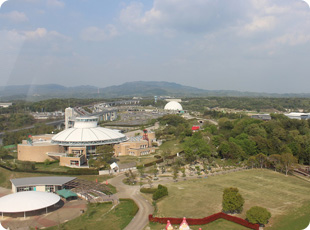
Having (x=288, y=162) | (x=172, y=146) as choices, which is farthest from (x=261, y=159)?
(x=172, y=146)

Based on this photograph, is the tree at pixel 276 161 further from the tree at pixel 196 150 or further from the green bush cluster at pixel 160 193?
the green bush cluster at pixel 160 193

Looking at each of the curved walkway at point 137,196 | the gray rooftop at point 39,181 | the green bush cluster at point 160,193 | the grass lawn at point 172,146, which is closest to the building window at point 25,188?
the gray rooftop at point 39,181

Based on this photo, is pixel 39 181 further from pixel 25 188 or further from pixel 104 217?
pixel 104 217

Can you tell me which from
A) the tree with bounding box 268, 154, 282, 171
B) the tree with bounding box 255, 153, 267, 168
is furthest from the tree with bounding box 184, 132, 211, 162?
the tree with bounding box 268, 154, 282, 171

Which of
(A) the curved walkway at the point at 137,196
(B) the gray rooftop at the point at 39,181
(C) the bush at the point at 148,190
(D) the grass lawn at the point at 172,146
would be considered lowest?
(A) the curved walkway at the point at 137,196

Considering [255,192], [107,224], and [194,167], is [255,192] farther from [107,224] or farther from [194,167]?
[107,224]

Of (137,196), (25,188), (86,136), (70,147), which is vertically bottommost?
(137,196)
